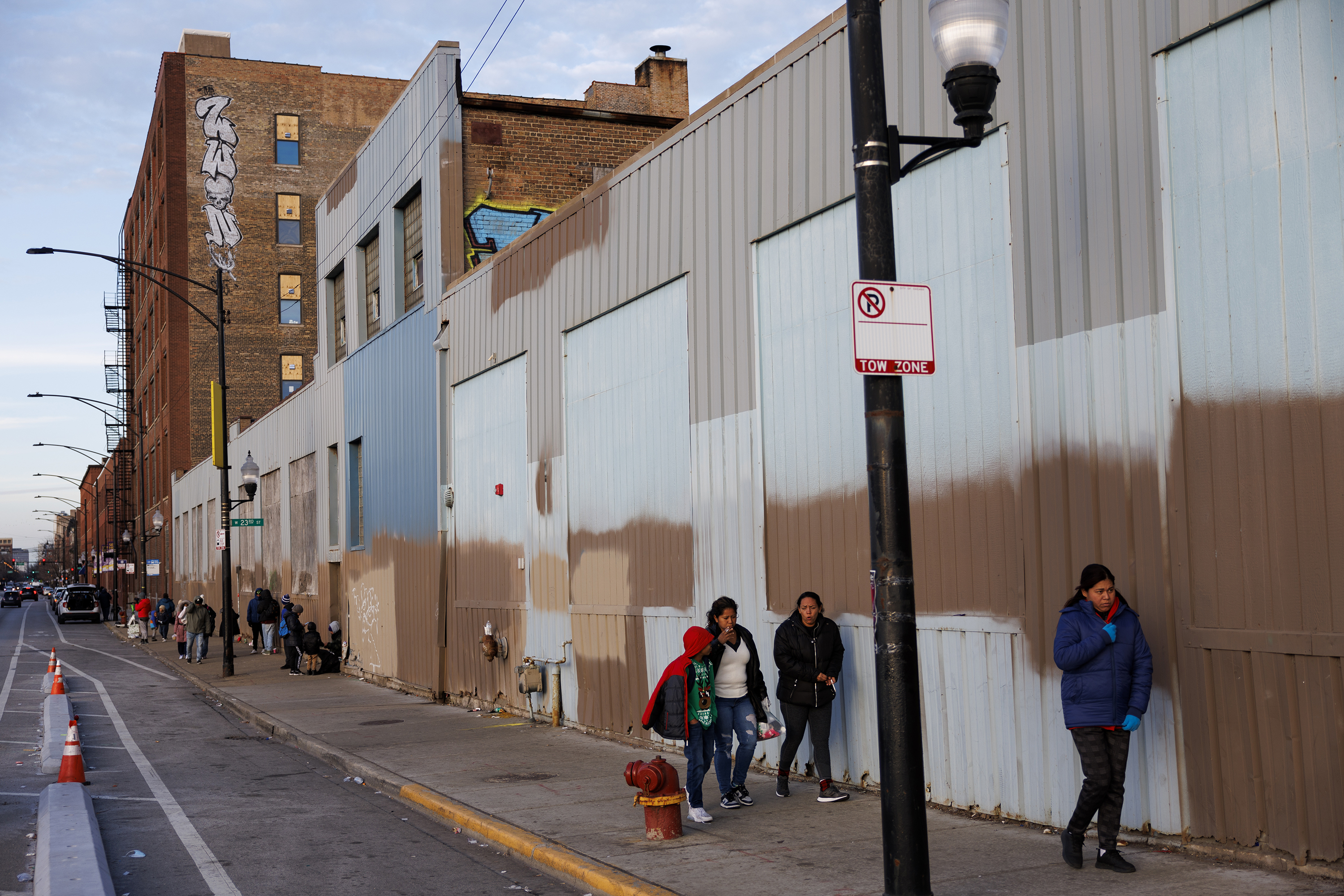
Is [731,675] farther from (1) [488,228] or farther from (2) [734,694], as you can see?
(1) [488,228]

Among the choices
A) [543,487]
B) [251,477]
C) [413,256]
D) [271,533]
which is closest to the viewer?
[543,487]

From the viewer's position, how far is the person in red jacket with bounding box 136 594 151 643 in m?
43.8

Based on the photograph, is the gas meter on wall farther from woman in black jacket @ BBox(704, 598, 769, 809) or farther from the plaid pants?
the plaid pants

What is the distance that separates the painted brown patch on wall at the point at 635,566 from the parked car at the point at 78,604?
58.6 meters

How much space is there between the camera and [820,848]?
330 inches

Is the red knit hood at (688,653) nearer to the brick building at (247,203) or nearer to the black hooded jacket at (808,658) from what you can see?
the black hooded jacket at (808,658)

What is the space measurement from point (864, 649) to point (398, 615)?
14532mm

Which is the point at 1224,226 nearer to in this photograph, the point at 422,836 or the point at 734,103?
the point at 734,103

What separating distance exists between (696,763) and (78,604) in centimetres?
6555

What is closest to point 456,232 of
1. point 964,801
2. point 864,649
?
point 864,649

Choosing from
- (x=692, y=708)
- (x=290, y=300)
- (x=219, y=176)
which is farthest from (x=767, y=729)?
(x=219, y=176)

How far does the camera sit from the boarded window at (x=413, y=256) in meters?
22.8

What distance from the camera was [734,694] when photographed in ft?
32.4

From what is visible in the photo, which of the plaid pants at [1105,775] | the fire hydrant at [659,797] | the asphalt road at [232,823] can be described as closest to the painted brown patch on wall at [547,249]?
the asphalt road at [232,823]
